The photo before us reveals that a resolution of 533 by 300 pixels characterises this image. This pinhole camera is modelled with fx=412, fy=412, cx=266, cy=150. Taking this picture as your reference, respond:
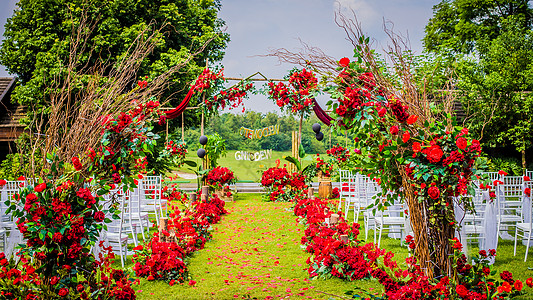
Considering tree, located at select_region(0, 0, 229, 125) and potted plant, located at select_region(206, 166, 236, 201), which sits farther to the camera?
tree, located at select_region(0, 0, 229, 125)

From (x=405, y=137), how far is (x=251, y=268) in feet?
11.4

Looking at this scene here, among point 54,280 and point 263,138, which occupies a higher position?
point 263,138

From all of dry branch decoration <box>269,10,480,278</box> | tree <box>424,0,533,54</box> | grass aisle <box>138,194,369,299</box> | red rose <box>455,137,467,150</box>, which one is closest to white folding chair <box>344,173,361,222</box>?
grass aisle <box>138,194,369,299</box>

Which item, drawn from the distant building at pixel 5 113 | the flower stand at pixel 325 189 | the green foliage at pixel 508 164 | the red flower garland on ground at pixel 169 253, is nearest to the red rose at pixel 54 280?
the red flower garland on ground at pixel 169 253

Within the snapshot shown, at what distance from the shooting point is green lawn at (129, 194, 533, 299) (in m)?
4.77

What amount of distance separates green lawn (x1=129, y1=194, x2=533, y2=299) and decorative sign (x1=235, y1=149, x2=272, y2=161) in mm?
5748

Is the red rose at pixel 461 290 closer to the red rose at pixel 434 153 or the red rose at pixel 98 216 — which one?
the red rose at pixel 434 153

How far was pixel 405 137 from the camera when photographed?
124 inches

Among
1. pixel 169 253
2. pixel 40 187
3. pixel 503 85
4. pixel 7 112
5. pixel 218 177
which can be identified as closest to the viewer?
pixel 40 187

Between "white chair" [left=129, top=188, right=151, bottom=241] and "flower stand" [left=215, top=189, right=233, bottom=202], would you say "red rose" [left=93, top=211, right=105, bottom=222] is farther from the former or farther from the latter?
"flower stand" [left=215, top=189, right=233, bottom=202]

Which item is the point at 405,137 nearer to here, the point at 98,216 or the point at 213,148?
the point at 98,216

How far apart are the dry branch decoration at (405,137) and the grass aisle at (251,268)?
1.72 meters

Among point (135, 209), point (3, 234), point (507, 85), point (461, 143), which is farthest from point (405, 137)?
point (507, 85)

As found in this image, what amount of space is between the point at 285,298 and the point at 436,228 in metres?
1.96
